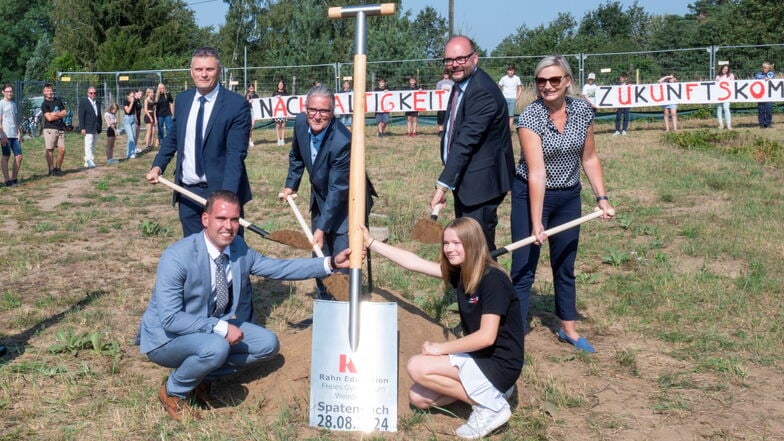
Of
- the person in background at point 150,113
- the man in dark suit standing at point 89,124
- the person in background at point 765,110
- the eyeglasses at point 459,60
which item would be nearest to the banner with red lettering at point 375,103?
the person in background at point 150,113

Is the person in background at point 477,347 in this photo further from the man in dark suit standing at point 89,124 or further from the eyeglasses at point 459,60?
the man in dark suit standing at point 89,124

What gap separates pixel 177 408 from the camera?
4703 mm

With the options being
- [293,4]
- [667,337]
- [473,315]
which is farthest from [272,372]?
[293,4]

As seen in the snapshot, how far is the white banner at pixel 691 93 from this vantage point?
20859mm

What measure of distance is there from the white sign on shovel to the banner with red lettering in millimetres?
17196

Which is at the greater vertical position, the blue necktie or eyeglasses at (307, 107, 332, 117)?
eyeglasses at (307, 107, 332, 117)

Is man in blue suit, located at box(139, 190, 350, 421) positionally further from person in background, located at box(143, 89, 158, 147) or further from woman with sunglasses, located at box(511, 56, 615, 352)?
person in background, located at box(143, 89, 158, 147)

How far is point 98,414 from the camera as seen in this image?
484 cm

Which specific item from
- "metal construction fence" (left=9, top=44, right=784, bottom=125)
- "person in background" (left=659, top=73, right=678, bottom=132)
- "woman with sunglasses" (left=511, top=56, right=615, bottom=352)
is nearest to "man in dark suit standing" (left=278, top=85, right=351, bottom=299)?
"woman with sunglasses" (left=511, top=56, right=615, bottom=352)

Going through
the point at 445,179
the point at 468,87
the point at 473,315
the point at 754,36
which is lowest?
the point at 473,315

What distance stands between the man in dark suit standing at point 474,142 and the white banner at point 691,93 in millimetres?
16418

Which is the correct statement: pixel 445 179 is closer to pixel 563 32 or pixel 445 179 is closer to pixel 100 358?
pixel 100 358

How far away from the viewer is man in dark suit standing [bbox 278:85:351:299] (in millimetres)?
5730

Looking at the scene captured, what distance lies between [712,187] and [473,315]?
29.1 feet
